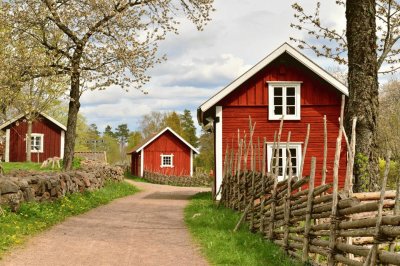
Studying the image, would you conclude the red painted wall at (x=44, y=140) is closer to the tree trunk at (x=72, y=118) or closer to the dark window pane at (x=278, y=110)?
the tree trunk at (x=72, y=118)

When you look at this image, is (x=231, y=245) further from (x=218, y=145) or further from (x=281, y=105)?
(x=281, y=105)

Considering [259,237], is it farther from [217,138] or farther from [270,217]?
[217,138]

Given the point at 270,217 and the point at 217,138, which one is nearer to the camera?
the point at 270,217

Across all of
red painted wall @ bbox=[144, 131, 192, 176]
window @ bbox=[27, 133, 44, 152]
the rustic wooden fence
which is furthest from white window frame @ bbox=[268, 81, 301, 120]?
window @ bbox=[27, 133, 44, 152]

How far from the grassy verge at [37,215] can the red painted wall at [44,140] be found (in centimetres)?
2187

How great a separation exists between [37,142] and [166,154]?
10.9 m

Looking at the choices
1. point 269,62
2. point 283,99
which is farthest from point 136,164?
point 269,62

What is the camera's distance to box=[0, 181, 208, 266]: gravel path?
26.9 feet

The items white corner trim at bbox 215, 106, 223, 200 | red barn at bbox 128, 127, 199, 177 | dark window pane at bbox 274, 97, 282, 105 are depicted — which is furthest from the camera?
red barn at bbox 128, 127, 199, 177

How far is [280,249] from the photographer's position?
Answer: 8.53m

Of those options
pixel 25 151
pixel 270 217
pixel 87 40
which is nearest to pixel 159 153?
pixel 25 151

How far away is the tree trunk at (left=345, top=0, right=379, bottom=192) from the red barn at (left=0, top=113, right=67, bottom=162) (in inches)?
1254

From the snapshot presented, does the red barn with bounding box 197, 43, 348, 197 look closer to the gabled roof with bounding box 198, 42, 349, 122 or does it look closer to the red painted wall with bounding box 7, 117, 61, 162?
the gabled roof with bounding box 198, 42, 349, 122

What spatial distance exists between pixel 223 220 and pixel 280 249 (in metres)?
3.96
